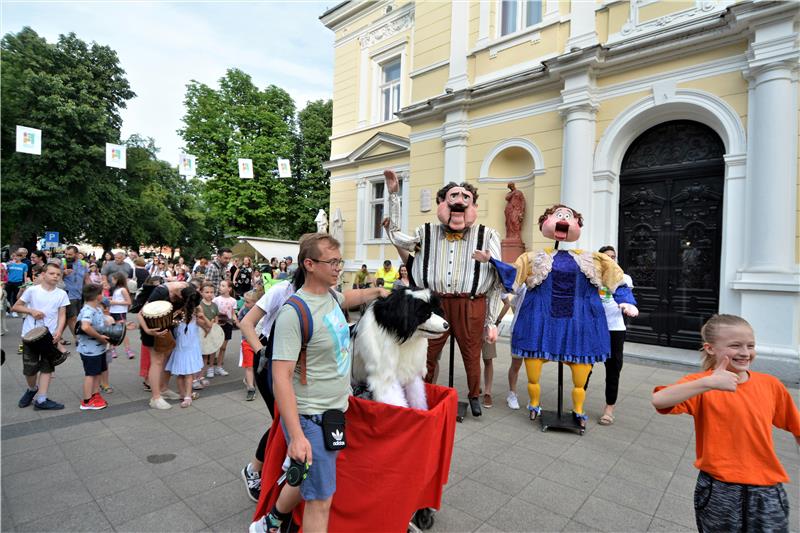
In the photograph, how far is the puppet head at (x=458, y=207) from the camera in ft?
12.7

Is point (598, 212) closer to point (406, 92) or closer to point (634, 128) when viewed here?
point (634, 128)

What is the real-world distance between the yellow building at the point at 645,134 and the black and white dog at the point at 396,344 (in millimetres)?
5481

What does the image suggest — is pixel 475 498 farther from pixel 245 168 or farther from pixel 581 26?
pixel 245 168

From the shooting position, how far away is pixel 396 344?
2.46 meters

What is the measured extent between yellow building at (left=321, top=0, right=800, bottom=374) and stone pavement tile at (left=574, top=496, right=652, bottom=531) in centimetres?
495

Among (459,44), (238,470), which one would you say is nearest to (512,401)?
(238,470)

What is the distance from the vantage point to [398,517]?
6.79 feet

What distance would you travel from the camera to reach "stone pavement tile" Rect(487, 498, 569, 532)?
2.50m

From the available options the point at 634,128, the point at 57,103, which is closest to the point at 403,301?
the point at 634,128

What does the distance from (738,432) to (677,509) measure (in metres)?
1.37

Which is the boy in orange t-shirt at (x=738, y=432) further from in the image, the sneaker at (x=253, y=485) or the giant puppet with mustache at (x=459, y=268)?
the sneaker at (x=253, y=485)

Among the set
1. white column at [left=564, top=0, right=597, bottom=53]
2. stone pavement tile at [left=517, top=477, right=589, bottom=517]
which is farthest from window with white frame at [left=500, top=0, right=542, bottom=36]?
stone pavement tile at [left=517, top=477, right=589, bottom=517]

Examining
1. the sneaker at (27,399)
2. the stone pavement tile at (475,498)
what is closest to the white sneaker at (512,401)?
the stone pavement tile at (475,498)

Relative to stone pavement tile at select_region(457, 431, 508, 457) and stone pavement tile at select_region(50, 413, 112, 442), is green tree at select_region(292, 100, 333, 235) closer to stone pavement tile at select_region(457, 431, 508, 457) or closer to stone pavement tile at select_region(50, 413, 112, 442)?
stone pavement tile at select_region(50, 413, 112, 442)
